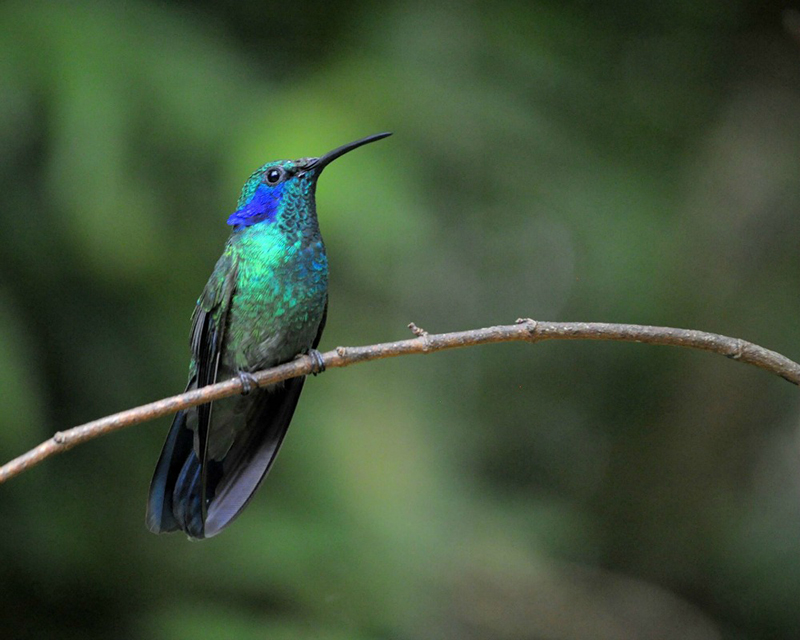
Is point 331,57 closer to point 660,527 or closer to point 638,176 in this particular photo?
point 638,176

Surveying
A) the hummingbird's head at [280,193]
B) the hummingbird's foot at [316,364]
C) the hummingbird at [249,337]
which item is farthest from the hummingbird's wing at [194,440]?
the hummingbird's foot at [316,364]

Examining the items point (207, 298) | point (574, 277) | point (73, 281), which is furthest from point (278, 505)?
point (574, 277)

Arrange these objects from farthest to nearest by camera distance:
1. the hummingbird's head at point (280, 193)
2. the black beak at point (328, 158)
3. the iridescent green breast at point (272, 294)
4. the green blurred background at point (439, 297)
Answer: the green blurred background at point (439, 297) → the iridescent green breast at point (272, 294) → the hummingbird's head at point (280, 193) → the black beak at point (328, 158)

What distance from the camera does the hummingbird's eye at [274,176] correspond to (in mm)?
2275

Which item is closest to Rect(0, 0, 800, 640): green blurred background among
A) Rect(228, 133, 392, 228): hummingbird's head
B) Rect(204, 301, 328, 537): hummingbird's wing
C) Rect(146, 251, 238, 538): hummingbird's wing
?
Rect(228, 133, 392, 228): hummingbird's head

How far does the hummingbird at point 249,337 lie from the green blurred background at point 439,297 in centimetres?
21

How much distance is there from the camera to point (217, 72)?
10.4ft

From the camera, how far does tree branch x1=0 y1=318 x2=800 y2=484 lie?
1.59m

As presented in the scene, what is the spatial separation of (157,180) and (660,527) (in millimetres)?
3081

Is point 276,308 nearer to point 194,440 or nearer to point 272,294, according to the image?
point 272,294

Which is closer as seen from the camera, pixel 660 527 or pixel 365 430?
pixel 365 430

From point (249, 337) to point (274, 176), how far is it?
1.44 ft

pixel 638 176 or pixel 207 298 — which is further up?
pixel 638 176

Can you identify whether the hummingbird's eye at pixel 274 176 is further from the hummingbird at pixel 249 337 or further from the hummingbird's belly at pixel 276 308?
the hummingbird's belly at pixel 276 308
